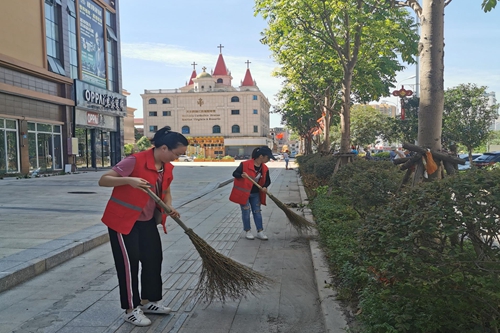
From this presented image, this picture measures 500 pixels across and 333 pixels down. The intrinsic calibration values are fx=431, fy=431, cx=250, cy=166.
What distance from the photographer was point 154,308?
12.3 ft

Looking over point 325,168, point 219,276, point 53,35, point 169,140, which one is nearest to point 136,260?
point 219,276

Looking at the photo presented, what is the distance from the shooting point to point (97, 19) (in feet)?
100

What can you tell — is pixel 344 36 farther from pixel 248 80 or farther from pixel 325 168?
pixel 248 80

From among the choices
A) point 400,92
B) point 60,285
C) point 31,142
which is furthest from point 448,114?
point 60,285

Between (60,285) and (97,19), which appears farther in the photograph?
(97,19)

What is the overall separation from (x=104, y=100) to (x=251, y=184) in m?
26.5

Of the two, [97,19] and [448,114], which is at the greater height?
[97,19]

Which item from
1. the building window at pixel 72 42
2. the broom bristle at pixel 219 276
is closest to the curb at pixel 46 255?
the broom bristle at pixel 219 276

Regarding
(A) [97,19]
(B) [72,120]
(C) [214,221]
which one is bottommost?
(C) [214,221]

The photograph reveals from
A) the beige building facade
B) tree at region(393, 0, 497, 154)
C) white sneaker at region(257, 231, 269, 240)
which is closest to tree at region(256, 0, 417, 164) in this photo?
tree at region(393, 0, 497, 154)

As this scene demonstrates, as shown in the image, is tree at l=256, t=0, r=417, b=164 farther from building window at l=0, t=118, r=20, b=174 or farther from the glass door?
the glass door

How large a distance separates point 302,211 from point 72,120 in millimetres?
21948

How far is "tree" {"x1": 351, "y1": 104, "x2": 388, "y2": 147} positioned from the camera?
2002 inches

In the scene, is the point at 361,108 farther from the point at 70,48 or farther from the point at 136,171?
the point at 136,171
